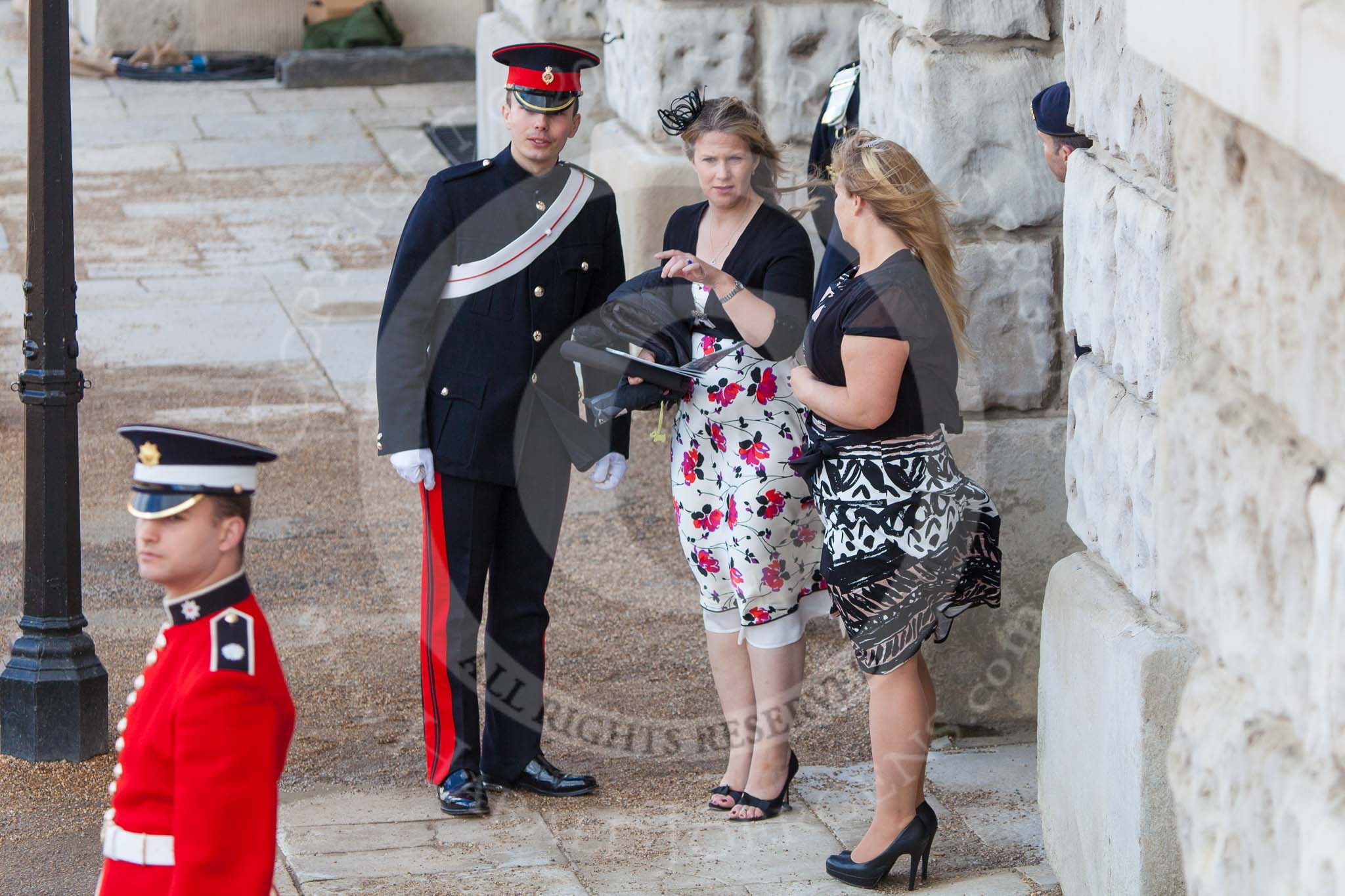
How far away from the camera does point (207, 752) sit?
2.26m

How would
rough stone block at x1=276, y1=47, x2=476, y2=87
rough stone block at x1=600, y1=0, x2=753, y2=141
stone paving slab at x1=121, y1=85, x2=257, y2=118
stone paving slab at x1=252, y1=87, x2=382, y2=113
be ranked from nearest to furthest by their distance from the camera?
rough stone block at x1=600, y1=0, x2=753, y2=141 < stone paving slab at x1=121, y1=85, x2=257, y2=118 < stone paving slab at x1=252, y1=87, x2=382, y2=113 < rough stone block at x1=276, y1=47, x2=476, y2=87

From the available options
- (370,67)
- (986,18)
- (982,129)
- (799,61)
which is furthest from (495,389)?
(370,67)

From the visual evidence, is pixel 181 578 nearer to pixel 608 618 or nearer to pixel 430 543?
pixel 430 543

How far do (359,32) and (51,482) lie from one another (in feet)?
31.9

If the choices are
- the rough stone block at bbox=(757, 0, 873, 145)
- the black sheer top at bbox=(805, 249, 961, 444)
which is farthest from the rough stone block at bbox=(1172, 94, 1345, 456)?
the rough stone block at bbox=(757, 0, 873, 145)

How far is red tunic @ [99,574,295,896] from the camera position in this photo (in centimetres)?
225

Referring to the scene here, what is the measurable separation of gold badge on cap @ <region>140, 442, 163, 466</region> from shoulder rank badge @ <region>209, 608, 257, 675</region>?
0.22 m

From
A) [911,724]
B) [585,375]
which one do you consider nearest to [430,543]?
[585,375]

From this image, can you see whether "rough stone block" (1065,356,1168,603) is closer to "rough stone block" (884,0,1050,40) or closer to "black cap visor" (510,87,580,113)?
"rough stone block" (884,0,1050,40)

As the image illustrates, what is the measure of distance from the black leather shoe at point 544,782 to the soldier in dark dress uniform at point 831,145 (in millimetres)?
1353

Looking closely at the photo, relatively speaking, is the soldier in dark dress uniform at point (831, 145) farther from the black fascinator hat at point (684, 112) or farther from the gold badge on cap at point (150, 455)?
the gold badge on cap at point (150, 455)

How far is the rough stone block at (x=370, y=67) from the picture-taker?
43.2ft

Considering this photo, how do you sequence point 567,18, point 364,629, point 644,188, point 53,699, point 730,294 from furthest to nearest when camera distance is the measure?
point 567,18 → point 644,188 → point 364,629 → point 53,699 → point 730,294

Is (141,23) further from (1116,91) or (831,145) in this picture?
(1116,91)
